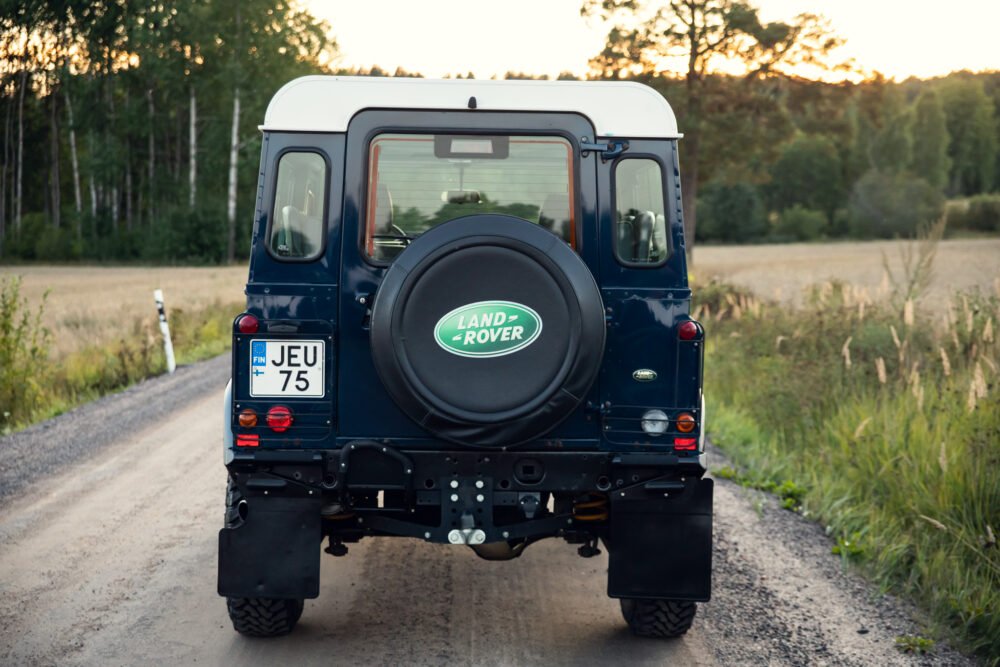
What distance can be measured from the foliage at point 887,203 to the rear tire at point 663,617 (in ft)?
285

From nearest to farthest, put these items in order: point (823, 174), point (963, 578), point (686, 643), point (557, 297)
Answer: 1. point (557, 297)
2. point (686, 643)
3. point (963, 578)
4. point (823, 174)

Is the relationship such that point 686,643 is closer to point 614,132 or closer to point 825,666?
point 825,666

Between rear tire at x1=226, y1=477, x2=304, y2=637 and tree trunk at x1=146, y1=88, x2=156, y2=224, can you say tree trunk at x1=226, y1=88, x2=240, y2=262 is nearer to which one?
tree trunk at x1=146, y1=88, x2=156, y2=224

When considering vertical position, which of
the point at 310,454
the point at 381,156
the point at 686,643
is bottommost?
the point at 686,643

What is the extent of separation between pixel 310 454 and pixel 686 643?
1985mm

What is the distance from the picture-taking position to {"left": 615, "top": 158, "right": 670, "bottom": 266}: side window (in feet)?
14.7

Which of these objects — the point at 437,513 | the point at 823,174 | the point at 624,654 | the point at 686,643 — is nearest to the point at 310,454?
the point at 437,513

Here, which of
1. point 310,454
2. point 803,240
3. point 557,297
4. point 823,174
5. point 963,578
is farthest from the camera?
point 823,174

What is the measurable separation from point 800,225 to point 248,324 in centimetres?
9172

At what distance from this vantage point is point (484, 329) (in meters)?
4.03

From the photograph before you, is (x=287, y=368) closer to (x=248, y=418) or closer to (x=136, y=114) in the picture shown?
(x=248, y=418)

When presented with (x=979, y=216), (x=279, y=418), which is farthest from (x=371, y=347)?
(x=979, y=216)

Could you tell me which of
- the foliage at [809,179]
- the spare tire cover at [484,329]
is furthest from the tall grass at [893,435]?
the foliage at [809,179]

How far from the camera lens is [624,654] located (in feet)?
14.8
